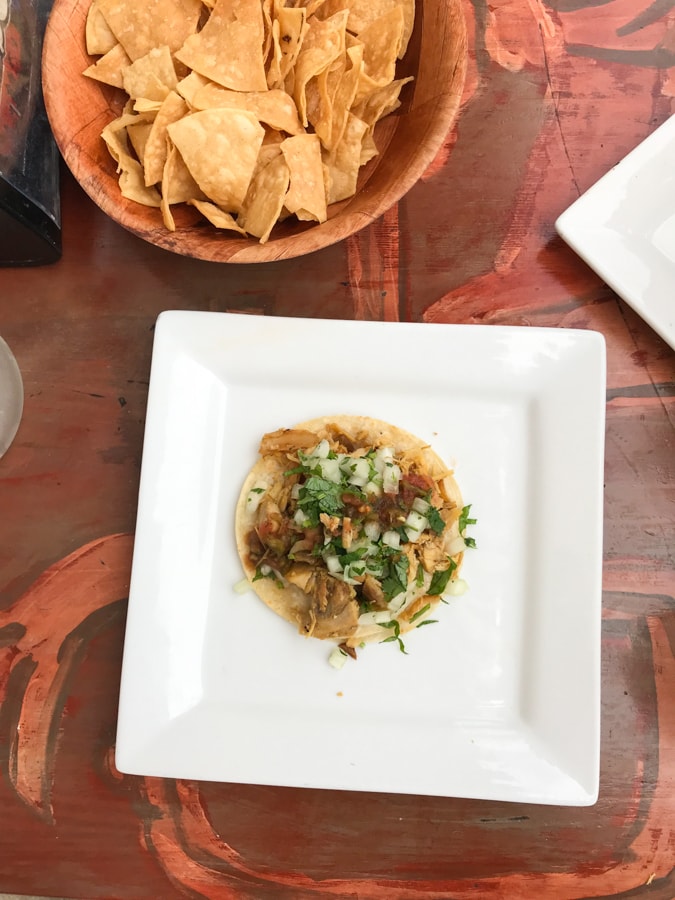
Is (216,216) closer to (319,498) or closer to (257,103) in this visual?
(257,103)

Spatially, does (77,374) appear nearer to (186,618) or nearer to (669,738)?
(186,618)

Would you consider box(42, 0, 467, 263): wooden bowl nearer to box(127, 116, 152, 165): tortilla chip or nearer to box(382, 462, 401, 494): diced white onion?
box(127, 116, 152, 165): tortilla chip

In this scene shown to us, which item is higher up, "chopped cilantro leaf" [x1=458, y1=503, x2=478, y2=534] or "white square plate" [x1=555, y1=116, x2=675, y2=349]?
"white square plate" [x1=555, y1=116, x2=675, y2=349]

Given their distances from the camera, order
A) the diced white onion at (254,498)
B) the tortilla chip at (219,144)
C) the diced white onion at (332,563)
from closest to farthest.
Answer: the tortilla chip at (219,144), the diced white onion at (332,563), the diced white onion at (254,498)

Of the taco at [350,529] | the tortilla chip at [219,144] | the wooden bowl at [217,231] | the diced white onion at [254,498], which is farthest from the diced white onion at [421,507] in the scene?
the tortilla chip at [219,144]

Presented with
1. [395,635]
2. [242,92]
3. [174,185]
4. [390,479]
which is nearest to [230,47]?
[242,92]

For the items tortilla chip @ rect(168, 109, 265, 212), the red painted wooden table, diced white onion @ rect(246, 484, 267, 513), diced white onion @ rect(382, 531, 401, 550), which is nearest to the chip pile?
tortilla chip @ rect(168, 109, 265, 212)

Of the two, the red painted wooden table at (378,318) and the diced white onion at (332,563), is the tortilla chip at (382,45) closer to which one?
the red painted wooden table at (378,318)
